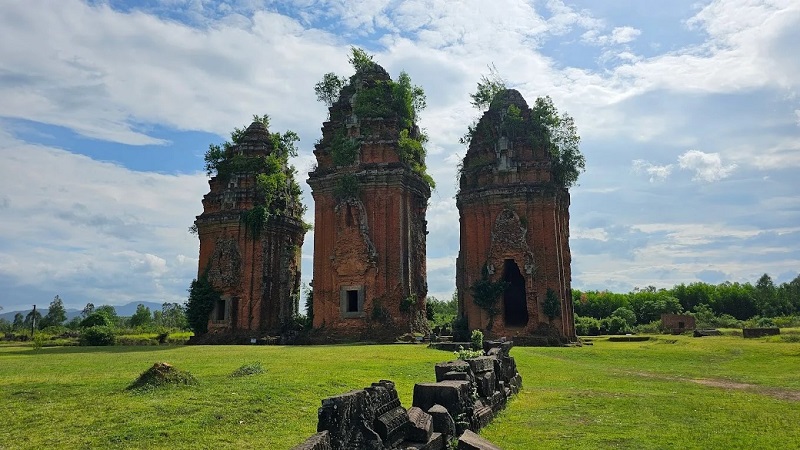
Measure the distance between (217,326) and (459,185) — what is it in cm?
1634

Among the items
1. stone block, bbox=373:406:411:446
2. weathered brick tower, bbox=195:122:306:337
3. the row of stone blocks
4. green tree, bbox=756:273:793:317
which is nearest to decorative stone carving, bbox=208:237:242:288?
weathered brick tower, bbox=195:122:306:337

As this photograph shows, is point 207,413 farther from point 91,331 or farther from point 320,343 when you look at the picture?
point 91,331

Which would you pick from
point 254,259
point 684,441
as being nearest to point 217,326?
point 254,259

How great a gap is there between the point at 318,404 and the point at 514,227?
21119 millimetres

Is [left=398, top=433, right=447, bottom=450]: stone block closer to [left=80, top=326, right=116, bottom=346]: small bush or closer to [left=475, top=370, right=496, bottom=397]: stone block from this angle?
[left=475, top=370, right=496, bottom=397]: stone block

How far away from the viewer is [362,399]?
17.7 ft

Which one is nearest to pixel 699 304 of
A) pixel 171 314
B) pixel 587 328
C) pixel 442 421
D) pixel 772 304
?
pixel 772 304

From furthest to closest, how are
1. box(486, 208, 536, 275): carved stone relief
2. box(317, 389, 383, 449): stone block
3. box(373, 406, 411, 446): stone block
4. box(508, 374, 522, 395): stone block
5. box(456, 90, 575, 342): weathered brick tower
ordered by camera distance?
box(486, 208, 536, 275): carved stone relief → box(456, 90, 575, 342): weathered brick tower → box(508, 374, 522, 395): stone block → box(373, 406, 411, 446): stone block → box(317, 389, 383, 449): stone block

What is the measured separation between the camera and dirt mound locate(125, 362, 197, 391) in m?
9.93

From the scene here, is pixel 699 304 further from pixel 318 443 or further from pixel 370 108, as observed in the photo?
pixel 318 443

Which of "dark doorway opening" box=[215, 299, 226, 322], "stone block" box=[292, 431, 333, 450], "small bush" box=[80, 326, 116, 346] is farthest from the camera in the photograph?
"dark doorway opening" box=[215, 299, 226, 322]

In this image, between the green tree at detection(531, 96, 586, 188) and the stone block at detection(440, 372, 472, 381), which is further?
the green tree at detection(531, 96, 586, 188)

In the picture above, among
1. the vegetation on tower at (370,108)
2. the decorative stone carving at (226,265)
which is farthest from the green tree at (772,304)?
the decorative stone carving at (226,265)

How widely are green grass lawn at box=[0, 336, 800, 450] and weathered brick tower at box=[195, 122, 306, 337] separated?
16.7 meters
